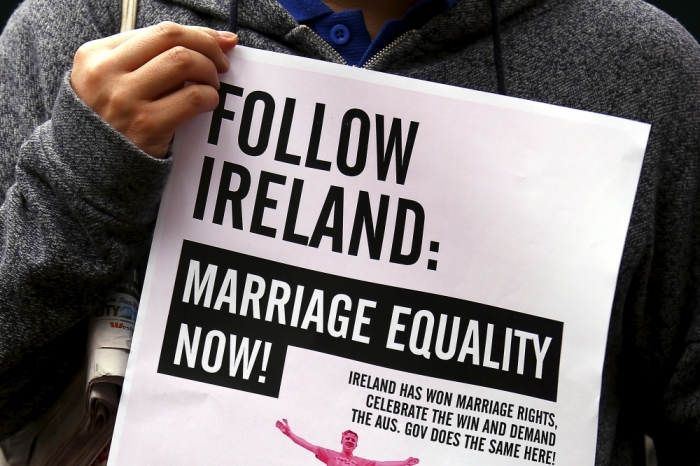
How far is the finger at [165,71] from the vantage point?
0.82 metres

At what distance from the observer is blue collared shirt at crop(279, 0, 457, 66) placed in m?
0.98

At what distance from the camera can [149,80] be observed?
82 centimetres

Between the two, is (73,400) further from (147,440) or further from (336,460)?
(336,460)

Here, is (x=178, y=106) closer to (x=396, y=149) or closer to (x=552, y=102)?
(x=396, y=149)

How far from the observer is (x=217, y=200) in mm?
877

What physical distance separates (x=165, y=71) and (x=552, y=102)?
44 centimetres

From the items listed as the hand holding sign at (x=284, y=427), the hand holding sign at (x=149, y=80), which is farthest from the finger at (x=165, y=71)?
the hand holding sign at (x=284, y=427)

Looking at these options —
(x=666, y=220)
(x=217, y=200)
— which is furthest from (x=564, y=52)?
(x=217, y=200)

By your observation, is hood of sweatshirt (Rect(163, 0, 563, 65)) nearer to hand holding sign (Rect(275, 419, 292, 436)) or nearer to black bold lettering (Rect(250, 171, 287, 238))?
black bold lettering (Rect(250, 171, 287, 238))

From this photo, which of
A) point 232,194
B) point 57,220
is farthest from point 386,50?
point 57,220

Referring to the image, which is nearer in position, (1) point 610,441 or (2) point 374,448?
(2) point 374,448

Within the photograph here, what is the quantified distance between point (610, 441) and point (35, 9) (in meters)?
0.89

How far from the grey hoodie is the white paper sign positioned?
96 mm

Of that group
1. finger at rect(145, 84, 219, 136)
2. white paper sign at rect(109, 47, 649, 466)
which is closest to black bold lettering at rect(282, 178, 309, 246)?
white paper sign at rect(109, 47, 649, 466)
